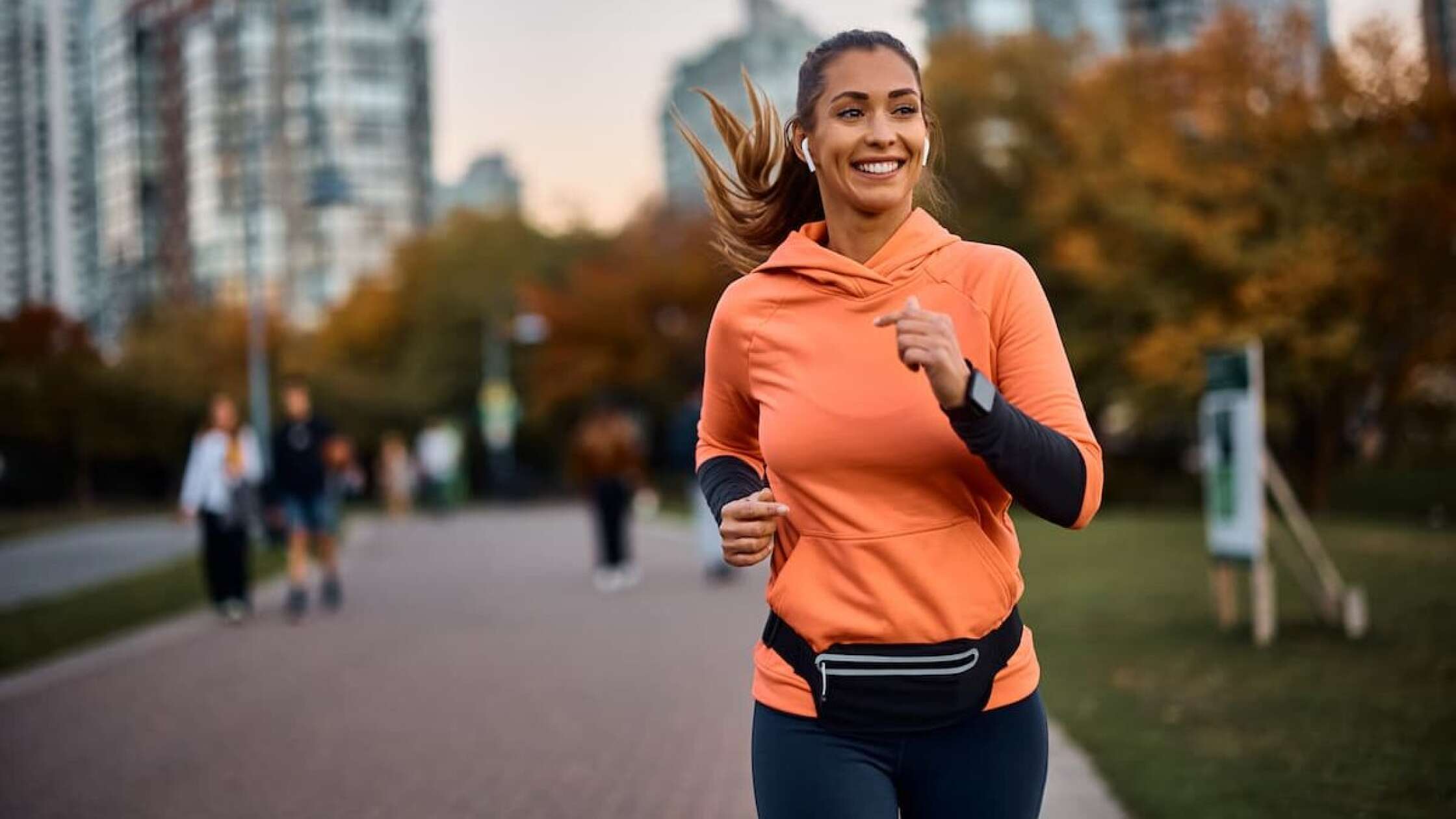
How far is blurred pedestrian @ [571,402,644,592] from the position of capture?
52.1 ft

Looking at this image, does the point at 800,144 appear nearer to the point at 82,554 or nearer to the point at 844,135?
the point at 844,135

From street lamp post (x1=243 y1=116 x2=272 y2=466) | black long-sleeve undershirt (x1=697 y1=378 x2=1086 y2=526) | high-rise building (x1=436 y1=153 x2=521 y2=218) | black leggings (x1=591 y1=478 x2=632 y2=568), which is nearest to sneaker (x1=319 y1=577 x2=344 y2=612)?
black leggings (x1=591 y1=478 x2=632 y2=568)

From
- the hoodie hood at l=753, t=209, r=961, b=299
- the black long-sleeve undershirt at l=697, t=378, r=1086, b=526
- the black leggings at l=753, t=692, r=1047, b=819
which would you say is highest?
the hoodie hood at l=753, t=209, r=961, b=299

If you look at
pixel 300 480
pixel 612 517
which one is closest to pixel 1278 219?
pixel 612 517

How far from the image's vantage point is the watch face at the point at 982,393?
203cm

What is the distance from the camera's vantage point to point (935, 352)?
2.01 metres

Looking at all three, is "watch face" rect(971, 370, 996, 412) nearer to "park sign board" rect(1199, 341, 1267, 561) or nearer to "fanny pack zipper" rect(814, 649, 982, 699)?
"fanny pack zipper" rect(814, 649, 982, 699)

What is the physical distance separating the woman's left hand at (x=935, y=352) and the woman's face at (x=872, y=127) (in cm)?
43

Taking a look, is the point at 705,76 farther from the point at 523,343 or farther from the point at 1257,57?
the point at 1257,57

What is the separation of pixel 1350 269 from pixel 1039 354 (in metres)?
26.7

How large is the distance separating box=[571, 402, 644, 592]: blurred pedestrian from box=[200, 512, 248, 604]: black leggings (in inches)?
142

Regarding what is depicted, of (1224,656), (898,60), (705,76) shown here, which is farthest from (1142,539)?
(705,76)

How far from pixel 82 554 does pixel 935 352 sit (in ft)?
78.2

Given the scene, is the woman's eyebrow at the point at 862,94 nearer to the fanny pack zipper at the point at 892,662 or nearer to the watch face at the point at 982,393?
the watch face at the point at 982,393
